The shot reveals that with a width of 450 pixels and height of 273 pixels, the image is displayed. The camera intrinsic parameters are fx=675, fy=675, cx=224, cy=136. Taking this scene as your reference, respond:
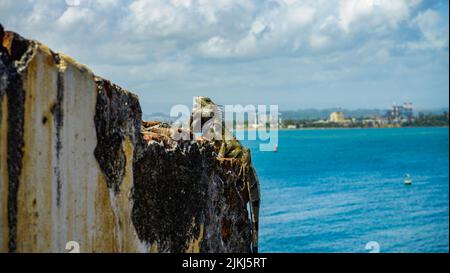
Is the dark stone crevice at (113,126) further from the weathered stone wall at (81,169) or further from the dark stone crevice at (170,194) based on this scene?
the dark stone crevice at (170,194)

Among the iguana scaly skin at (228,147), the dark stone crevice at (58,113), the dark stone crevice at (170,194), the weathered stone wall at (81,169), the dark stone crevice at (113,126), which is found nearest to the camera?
the weathered stone wall at (81,169)

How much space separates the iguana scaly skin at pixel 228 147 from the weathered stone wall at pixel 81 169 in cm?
146

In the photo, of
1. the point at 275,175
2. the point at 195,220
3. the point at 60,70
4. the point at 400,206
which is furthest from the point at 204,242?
the point at 275,175

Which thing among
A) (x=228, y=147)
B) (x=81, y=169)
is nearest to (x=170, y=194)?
(x=81, y=169)

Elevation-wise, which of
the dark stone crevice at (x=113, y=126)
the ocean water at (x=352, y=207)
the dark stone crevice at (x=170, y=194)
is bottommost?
the ocean water at (x=352, y=207)

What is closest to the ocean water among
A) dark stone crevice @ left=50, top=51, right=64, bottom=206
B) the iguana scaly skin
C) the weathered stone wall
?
the iguana scaly skin

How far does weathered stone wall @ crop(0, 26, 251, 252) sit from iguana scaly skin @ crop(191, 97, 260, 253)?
146 centimetres

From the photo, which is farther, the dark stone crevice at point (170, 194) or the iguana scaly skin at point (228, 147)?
the iguana scaly skin at point (228, 147)

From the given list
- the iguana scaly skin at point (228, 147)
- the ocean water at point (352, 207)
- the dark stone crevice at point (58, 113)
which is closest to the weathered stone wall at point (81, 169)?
the dark stone crevice at point (58, 113)

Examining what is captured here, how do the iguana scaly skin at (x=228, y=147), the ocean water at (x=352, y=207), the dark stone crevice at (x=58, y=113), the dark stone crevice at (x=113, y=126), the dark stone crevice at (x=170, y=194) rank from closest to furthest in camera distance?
the dark stone crevice at (x=58, y=113) < the dark stone crevice at (x=113, y=126) < the dark stone crevice at (x=170, y=194) < the iguana scaly skin at (x=228, y=147) < the ocean water at (x=352, y=207)

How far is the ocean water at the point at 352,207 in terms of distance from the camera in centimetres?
4803

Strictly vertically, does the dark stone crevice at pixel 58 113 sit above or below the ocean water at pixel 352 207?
above

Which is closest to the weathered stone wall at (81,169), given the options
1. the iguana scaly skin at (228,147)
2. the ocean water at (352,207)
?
the iguana scaly skin at (228,147)
